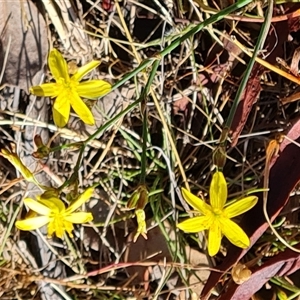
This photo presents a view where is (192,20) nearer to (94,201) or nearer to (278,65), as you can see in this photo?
(278,65)

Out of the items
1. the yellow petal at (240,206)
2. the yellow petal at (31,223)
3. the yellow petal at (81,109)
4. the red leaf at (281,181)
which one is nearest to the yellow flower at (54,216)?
the yellow petal at (31,223)

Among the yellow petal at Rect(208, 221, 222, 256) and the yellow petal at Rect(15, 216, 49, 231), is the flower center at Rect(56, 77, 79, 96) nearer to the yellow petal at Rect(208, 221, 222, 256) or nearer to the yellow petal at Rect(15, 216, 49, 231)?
the yellow petal at Rect(15, 216, 49, 231)

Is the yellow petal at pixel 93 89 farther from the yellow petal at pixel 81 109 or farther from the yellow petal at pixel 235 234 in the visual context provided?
the yellow petal at pixel 235 234

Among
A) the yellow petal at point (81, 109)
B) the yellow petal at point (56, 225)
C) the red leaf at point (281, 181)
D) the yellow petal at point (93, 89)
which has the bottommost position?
the red leaf at point (281, 181)

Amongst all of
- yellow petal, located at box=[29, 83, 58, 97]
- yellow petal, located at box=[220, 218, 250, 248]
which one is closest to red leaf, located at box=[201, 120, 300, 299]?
yellow petal, located at box=[220, 218, 250, 248]

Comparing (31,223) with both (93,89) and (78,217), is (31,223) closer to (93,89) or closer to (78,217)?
(78,217)

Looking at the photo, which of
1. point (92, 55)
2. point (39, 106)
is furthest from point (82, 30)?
point (39, 106)

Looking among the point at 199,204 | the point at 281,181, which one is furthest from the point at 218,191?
the point at 281,181

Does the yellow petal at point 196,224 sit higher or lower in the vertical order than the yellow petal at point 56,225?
lower
